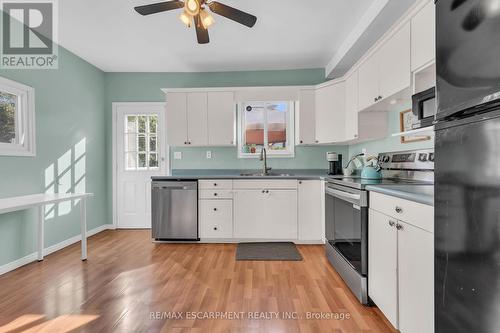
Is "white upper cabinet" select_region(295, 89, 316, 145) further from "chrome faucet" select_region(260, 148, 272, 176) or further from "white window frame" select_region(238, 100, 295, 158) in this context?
"chrome faucet" select_region(260, 148, 272, 176)

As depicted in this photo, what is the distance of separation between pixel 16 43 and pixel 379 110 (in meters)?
3.97

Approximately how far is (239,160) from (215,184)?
Answer: 2.56 feet

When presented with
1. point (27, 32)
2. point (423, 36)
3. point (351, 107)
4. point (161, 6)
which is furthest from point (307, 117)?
point (27, 32)

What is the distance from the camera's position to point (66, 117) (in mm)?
3357

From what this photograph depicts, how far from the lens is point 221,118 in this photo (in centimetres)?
367

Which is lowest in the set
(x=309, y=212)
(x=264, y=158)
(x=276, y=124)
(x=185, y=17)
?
(x=309, y=212)

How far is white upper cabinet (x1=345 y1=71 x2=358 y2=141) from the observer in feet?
9.48

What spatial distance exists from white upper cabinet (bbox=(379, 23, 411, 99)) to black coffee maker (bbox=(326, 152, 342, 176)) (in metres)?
1.34

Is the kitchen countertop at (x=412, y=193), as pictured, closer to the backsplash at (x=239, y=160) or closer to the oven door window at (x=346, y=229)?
the oven door window at (x=346, y=229)

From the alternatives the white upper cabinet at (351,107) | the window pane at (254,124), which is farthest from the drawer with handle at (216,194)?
the white upper cabinet at (351,107)

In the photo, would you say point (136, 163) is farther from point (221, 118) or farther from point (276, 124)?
point (276, 124)

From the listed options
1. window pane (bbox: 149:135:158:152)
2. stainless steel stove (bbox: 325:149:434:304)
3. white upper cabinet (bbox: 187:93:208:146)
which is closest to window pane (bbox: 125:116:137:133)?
window pane (bbox: 149:135:158:152)

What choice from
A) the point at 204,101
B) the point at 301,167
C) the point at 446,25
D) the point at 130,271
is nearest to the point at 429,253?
the point at 446,25

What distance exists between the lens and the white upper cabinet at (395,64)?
73.0 inches
